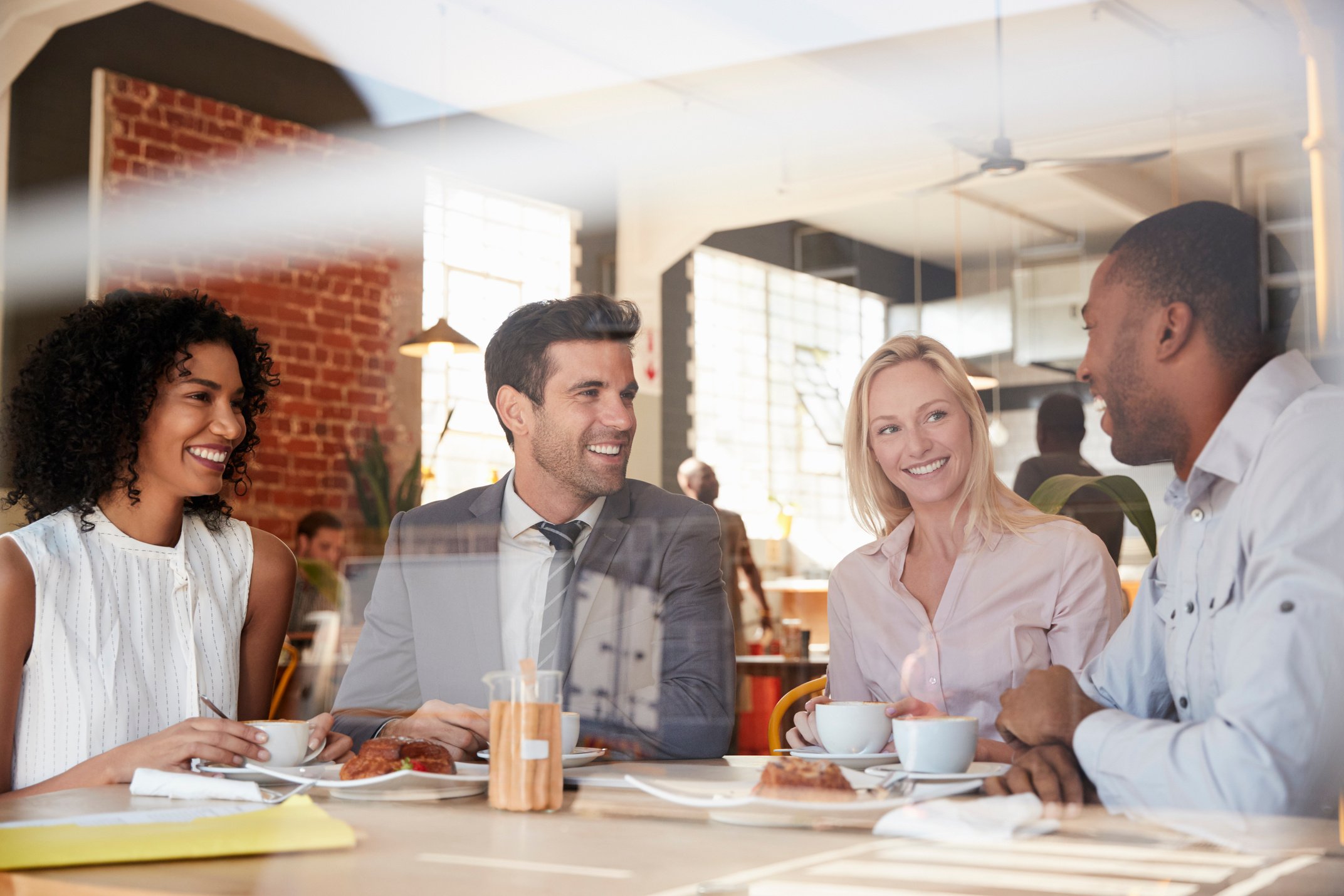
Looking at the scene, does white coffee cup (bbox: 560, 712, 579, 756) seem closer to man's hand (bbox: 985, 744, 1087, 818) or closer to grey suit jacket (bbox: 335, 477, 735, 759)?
man's hand (bbox: 985, 744, 1087, 818)

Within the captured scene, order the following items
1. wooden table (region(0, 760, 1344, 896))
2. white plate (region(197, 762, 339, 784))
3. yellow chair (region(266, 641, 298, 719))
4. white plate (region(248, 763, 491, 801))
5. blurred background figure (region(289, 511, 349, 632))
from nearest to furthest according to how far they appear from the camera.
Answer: wooden table (region(0, 760, 1344, 896))
white plate (region(248, 763, 491, 801))
white plate (region(197, 762, 339, 784))
yellow chair (region(266, 641, 298, 719))
blurred background figure (region(289, 511, 349, 632))

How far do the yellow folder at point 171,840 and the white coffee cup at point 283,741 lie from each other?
285 millimetres

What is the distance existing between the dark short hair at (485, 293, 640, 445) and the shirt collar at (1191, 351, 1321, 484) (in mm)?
1092

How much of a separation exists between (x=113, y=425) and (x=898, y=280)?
123cm

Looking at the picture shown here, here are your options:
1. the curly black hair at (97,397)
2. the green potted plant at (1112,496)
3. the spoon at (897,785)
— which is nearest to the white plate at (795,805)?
the spoon at (897,785)

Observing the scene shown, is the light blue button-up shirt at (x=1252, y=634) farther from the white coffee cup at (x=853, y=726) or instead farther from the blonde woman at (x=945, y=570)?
the blonde woman at (x=945, y=570)

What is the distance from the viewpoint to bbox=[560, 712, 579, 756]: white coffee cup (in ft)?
4.45

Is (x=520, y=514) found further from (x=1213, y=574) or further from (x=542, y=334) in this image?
(x=1213, y=574)

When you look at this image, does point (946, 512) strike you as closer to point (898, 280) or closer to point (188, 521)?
point (898, 280)

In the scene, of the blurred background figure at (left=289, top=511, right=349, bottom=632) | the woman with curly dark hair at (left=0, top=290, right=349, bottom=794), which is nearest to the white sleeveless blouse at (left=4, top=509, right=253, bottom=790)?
the woman with curly dark hair at (left=0, top=290, right=349, bottom=794)

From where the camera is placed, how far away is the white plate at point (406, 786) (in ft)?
4.12

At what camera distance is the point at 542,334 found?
7.31 ft

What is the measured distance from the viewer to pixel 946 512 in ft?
6.06

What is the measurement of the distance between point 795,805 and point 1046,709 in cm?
33
